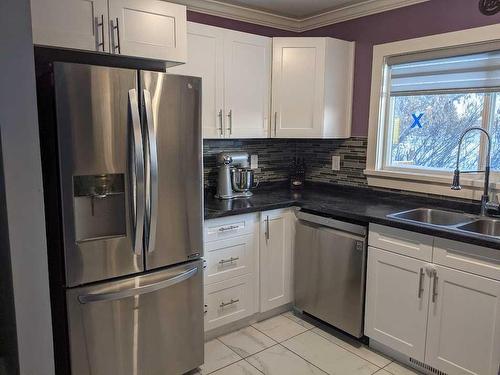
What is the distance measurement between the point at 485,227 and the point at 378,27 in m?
1.58

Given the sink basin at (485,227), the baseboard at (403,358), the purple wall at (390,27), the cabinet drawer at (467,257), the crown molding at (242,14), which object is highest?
the crown molding at (242,14)

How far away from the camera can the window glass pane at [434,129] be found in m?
2.59

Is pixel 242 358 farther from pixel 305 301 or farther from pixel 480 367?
pixel 480 367

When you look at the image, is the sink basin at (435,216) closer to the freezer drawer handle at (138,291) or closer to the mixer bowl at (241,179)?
the mixer bowl at (241,179)

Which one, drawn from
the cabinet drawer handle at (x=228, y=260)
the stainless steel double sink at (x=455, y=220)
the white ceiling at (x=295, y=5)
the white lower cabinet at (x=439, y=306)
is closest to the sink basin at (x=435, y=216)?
the stainless steel double sink at (x=455, y=220)

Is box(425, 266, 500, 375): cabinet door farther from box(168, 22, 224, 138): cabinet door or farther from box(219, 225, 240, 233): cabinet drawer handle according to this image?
box(168, 22, 224, 138): cabinet door

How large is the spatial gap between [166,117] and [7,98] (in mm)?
1194

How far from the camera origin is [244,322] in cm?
285

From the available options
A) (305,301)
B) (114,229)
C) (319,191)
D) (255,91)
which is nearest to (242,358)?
(305,301)

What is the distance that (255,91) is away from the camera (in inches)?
117

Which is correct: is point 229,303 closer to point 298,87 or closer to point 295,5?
point 298,87

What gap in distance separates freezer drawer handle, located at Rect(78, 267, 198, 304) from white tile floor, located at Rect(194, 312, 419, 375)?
2.10ft

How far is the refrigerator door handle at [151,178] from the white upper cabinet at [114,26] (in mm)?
365

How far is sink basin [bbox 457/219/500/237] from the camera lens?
227 cm
